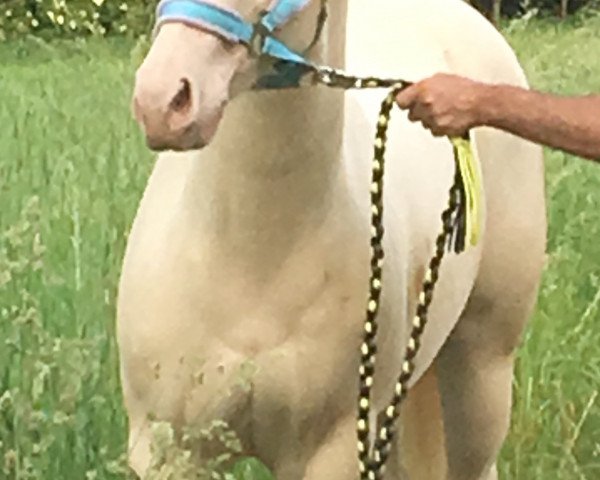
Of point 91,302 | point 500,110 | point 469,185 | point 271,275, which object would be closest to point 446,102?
point 500,110

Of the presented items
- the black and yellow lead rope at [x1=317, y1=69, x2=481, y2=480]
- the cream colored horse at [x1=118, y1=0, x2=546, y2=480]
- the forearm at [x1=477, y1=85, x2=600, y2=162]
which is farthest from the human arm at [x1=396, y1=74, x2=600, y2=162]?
the cream colored horse at [x1=118, y1=0, x2=546, y2=480]

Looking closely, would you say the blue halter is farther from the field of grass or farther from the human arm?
the field of grass

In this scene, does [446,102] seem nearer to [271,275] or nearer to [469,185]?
[469,185]

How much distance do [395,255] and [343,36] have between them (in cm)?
36

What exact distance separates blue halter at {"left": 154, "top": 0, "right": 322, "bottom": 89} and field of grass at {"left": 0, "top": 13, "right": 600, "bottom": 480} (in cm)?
38

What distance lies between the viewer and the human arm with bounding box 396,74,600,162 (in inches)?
86.8

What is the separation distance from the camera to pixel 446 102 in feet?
7.25

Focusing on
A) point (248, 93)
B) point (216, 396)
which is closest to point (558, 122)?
point (248, 93)

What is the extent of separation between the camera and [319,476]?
2.66m

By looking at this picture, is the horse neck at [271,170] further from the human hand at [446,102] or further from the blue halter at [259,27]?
the human hand at [446,102]

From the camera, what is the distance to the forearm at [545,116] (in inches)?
86.8

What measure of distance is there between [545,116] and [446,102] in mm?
126

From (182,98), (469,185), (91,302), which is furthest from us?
(91,302)

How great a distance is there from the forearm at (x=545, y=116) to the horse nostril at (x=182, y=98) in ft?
1.23
